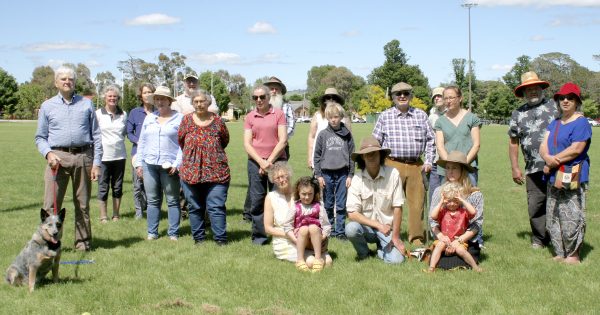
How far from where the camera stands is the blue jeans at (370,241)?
709 cm

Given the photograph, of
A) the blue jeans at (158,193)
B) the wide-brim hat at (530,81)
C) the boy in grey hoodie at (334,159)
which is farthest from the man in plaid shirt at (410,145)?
the blue jeans at (158,193)

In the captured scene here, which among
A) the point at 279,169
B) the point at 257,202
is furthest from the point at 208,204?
the point at 279,169

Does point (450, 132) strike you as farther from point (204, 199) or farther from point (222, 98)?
point (222, 98)

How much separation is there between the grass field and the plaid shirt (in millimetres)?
1383

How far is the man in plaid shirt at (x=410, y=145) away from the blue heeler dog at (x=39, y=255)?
14.3 feet

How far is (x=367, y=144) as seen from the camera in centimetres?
721

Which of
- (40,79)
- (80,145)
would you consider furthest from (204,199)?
(40,79)

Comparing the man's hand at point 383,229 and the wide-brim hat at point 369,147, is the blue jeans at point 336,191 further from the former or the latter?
the man's hand at point 383,229

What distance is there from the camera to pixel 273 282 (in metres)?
6.24

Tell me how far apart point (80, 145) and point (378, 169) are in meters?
3.63

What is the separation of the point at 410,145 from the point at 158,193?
142 inches

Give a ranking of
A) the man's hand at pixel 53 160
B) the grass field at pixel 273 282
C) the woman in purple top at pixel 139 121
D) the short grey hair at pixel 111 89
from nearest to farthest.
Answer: the grass field at pixel 273 282, the man's hand at pixel 53 160, the short grey hair at pixel 111 89, the woman in purple top at pixel 139 121

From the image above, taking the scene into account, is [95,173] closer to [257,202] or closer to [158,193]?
[158,193]

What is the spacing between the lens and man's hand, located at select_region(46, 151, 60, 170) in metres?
7.03
